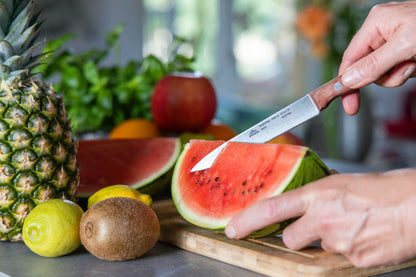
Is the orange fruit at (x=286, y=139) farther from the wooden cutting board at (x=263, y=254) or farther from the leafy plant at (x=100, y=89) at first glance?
the wooden cutting board at (x=263, y=254)

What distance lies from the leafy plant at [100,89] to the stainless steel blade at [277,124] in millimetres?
990

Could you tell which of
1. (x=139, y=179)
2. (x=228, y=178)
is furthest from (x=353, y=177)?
(x=139, y=179)

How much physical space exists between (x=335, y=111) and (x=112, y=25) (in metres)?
4.05

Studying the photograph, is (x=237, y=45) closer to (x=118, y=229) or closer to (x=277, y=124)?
(x=277, y=124)

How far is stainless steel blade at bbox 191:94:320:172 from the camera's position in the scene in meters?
1.19

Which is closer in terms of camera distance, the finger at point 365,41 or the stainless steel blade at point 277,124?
the stainless steel blade at point 277,124

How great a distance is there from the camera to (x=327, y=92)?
1233 millimetres

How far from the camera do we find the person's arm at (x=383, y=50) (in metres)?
1.24

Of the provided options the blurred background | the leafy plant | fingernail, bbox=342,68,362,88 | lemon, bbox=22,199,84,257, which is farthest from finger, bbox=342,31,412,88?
the blurred background

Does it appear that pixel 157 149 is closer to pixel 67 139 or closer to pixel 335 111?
pixel 67 139

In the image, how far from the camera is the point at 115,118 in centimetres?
218

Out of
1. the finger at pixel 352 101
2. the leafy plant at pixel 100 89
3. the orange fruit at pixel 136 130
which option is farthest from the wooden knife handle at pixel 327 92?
the leafy plant at pixel 100 89

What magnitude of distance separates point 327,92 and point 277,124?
154 millimetres

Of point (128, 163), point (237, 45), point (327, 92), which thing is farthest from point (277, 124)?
point (237, 45)
